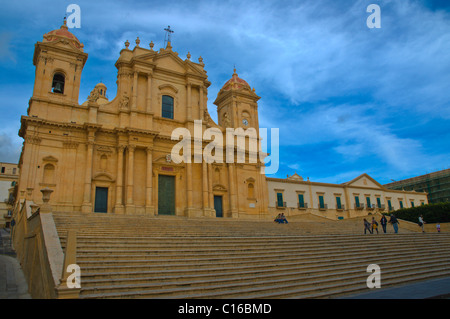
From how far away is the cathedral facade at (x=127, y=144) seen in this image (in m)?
20.3

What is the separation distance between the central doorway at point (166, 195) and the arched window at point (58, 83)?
29.8 ft

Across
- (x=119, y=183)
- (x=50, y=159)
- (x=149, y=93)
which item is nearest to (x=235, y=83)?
(x=149, y=93)

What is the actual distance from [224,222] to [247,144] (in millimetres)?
10433

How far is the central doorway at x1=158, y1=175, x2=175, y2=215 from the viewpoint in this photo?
23.1 meters

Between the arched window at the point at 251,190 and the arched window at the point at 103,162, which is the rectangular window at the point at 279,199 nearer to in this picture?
the arched window at the point at 251,190

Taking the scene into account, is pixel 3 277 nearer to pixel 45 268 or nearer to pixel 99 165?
pixel 45 268

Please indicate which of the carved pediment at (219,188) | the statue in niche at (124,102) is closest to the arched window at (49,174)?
the statue in niche at (124,102)

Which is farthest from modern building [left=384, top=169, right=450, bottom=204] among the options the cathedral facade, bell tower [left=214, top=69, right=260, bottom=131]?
the cathedral facade

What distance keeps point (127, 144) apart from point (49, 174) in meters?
5.10

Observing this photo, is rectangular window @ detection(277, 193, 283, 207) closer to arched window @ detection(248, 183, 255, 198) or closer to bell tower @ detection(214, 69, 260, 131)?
arched window @ detection(248, 183, 255, 198)

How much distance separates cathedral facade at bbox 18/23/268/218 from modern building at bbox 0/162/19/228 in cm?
3663

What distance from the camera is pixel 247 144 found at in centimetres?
2817

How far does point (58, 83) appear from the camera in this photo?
22.4m

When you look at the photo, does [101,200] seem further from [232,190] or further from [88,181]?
[232,190]
